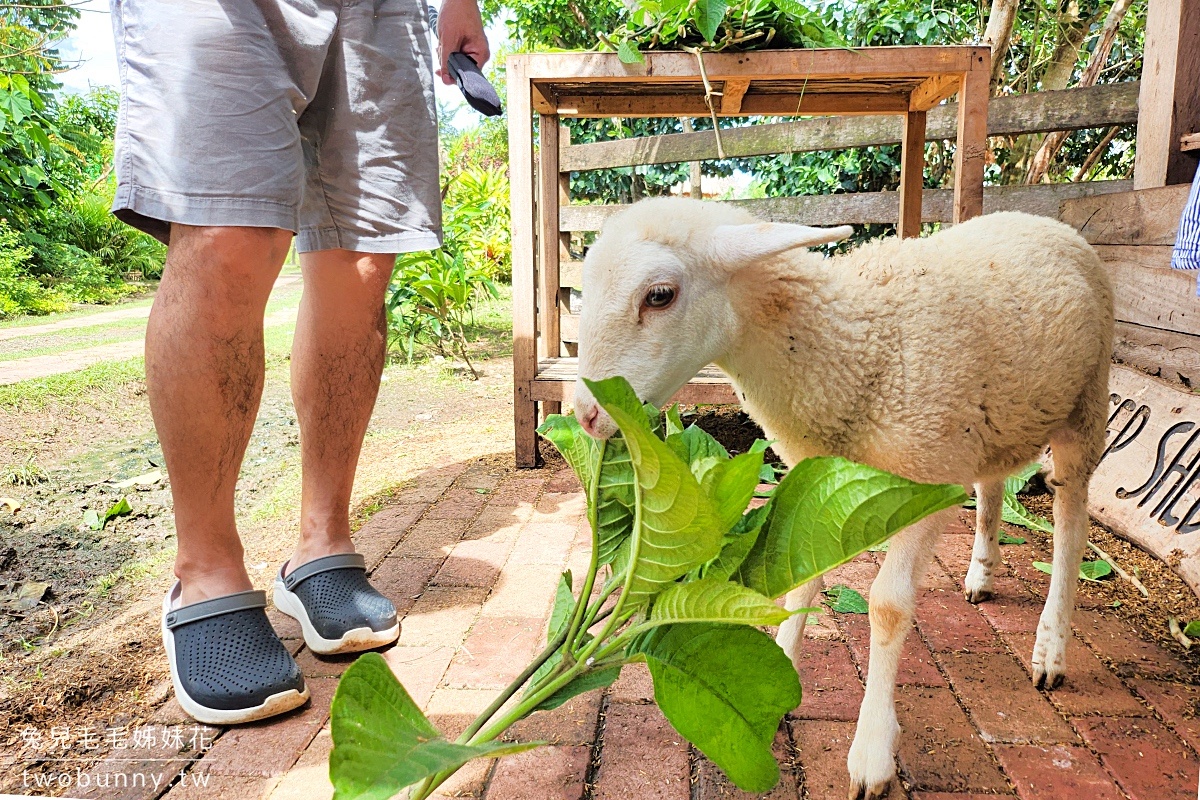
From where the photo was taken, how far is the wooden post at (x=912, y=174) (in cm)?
421

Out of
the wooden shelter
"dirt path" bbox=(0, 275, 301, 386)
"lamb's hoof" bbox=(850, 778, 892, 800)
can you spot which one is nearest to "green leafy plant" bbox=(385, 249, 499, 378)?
"dirt path" bbox=(0, 275, 301, 386)

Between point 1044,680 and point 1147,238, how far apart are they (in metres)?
2.20

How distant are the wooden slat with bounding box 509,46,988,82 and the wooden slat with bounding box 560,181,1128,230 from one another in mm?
781

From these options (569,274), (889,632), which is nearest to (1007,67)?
(569,274)

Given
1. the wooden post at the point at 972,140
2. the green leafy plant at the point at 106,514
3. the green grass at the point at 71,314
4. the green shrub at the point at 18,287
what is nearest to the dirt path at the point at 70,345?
the green grass at the point at 71,314

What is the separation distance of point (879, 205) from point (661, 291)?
3968mm

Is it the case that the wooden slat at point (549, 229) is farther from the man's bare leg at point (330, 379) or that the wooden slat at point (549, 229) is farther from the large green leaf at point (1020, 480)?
the large green leaf at point (1020, 480)

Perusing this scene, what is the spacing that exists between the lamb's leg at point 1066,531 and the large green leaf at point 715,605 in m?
1.33

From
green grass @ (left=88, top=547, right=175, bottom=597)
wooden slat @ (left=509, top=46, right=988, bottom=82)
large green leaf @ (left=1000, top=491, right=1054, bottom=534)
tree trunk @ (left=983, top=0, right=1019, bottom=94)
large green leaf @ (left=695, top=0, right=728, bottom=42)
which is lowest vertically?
large green leaf @ (left=1000, top=491, right=1054, bottom=534)

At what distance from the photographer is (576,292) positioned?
6.91 m

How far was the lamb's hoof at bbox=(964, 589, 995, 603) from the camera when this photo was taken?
247cm

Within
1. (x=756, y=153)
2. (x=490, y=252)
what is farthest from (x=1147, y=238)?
(x=490, y=252)

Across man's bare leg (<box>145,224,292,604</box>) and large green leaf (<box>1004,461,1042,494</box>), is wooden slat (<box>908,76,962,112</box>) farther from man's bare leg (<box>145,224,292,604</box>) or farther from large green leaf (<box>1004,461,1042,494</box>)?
man's bare leg (<box>145,224,292,604</box>)

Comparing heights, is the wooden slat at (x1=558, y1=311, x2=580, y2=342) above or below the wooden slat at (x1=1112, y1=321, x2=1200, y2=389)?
below
